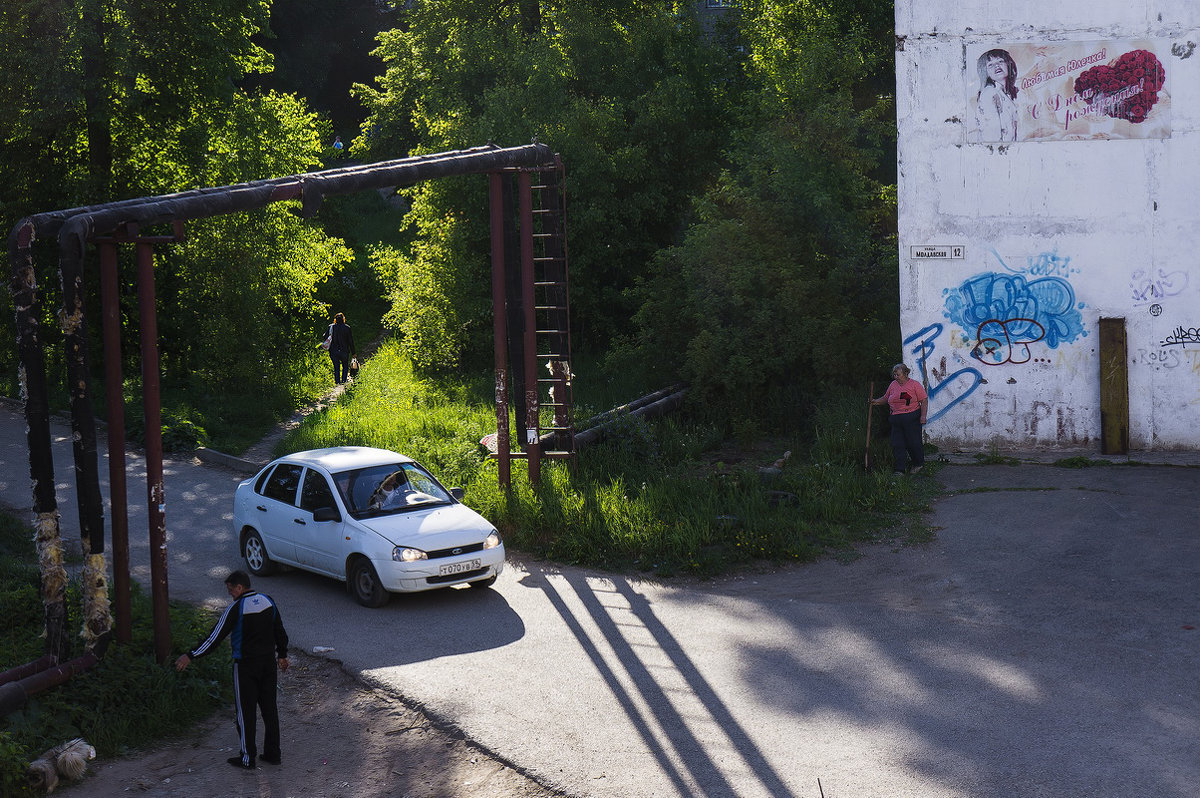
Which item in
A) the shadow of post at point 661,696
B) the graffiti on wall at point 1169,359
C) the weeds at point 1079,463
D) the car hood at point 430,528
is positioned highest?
the graffiti on wall at point 1169,359

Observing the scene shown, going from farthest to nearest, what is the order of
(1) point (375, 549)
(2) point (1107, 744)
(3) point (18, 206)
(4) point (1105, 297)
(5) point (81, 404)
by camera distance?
1. (3) point (18, 206)
2. (4) point (1105, 297)
3. (1) point (375, 549)
4. (5) point (81, 404)
5. (2) point (1107, 744)

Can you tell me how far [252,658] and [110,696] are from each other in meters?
1.72

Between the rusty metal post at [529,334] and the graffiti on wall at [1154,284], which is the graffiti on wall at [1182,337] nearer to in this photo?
the graffiti on wall at [1154,284]

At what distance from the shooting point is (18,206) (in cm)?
2291

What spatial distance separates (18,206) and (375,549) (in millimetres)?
15910

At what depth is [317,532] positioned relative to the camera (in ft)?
40.2

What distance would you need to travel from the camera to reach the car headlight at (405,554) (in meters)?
11.4

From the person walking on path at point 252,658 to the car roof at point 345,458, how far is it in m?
4.40

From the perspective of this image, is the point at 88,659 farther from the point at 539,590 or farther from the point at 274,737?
the point at 539,590

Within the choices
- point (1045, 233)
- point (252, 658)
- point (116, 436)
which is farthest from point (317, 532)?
point (1045, 233)

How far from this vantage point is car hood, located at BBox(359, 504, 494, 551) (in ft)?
38.0

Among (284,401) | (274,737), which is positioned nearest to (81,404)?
(274,737)

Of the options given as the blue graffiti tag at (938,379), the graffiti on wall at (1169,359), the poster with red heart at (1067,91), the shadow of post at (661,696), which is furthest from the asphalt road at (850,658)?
the poster with red heart at (1067,91)

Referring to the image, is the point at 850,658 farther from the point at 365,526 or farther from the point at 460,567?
the point at 365,526
